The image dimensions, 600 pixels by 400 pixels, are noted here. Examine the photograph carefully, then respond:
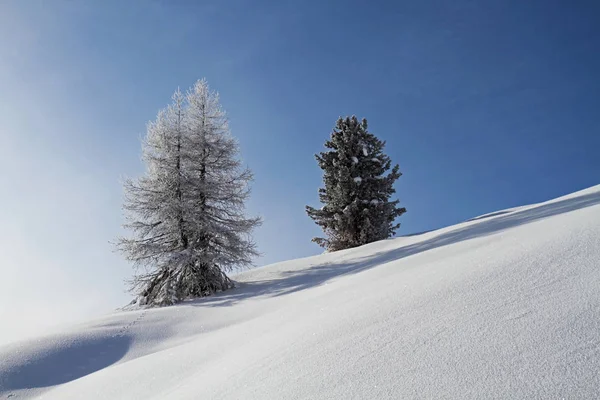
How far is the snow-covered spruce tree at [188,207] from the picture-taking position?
40.1 ft

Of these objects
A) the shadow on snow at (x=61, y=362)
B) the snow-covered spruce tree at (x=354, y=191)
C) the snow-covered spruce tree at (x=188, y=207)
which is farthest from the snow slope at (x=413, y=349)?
the snow-covered spruce tree at (x=354, y=191)

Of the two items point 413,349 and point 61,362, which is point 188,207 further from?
point 413,349

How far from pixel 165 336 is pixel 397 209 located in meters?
17.2

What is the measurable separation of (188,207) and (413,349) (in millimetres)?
11269

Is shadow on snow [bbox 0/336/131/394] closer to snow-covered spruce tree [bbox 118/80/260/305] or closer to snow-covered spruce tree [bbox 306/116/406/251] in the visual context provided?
snow-covered spruce tree [bbox 118/80/260/305]

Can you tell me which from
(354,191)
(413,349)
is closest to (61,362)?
(413,349)

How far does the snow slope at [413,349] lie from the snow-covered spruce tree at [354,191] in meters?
13.9

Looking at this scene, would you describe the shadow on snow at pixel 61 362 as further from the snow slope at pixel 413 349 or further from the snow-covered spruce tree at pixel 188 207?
the snow-covered spruce tree at pixel 188 207

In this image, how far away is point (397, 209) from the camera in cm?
2198

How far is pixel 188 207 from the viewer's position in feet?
41.9

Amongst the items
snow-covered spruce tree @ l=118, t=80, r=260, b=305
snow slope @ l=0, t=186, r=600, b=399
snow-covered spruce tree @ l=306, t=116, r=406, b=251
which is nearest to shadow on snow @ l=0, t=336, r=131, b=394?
snow slope @ l=0, t=186, r=600, b=399

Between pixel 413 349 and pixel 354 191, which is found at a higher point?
pixel 354 191

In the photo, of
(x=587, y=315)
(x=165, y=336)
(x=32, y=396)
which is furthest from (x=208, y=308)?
(x=587, y=315)

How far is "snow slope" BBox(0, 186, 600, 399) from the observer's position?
83.7 inches
